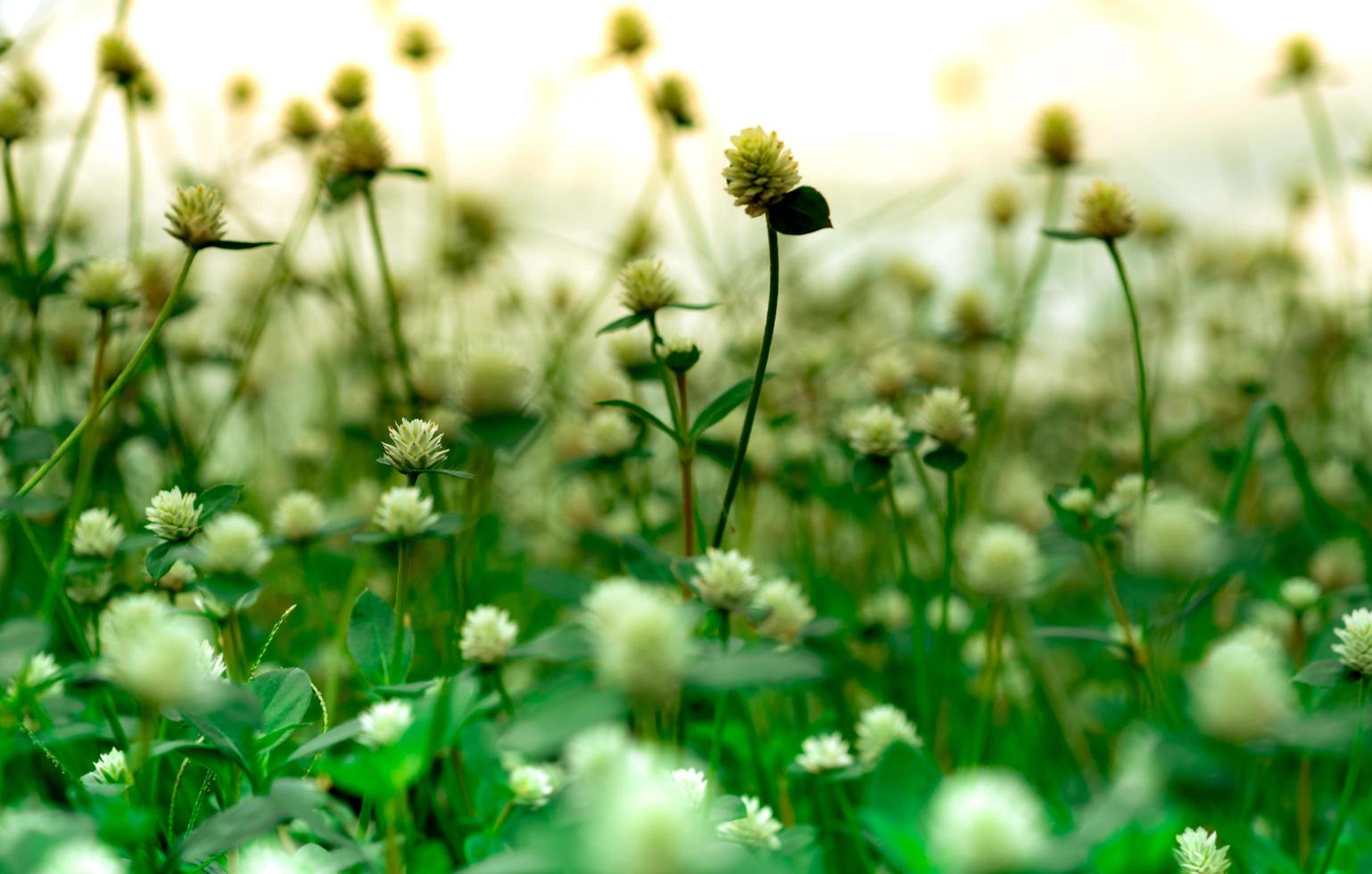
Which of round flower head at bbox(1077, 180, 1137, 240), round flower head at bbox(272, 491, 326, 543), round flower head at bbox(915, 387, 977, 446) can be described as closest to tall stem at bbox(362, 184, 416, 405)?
round flower head at bbox(272, 491, 326, 543)

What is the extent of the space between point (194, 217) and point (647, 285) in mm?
283

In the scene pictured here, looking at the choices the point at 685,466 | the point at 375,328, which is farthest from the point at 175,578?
the point at 375,328

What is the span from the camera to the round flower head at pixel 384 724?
1.76 feet

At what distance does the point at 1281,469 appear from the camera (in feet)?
4.95

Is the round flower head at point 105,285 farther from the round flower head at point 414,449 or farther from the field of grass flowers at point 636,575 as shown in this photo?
the round flower head at point 414,449

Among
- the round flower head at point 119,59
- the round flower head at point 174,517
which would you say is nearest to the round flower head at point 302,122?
the round flower head at point 119,59

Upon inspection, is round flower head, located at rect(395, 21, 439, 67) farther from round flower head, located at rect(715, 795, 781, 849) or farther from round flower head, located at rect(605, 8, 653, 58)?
round flower head, located at rect(715, 795, 781, 849)

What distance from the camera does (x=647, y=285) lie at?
77cm

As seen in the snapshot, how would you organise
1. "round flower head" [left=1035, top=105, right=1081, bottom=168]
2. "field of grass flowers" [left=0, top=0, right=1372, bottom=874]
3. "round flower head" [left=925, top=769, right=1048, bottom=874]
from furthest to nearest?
"round flower head" [left=1035, top=105, right=1081, bottom=168], "field of grass flowers" [left=0, top=0, right=1372, bottom=874], "round flower head" [left=925, top=769, right=1048, bottom=874]

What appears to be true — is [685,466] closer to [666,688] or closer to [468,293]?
[666,688]

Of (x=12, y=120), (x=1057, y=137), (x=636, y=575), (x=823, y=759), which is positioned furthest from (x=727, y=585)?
(x=1057, y=137)

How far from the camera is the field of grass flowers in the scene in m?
0.45

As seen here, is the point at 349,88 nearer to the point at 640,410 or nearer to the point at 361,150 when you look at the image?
the point at 361,150

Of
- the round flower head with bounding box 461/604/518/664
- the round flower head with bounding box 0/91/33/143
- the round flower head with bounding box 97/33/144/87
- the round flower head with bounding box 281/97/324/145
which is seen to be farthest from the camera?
the round flower head with bounding box 281/97/324/145
